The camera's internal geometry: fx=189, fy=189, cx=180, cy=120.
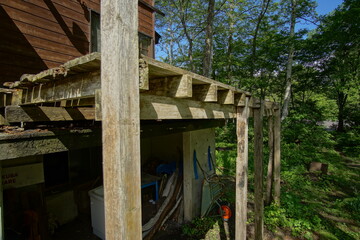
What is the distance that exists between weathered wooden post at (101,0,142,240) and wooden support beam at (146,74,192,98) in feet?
1.70

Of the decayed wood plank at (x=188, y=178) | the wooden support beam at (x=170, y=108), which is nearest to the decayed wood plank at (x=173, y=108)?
the wooden support beam at (x=170, y=108)

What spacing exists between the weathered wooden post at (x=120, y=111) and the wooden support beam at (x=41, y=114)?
1.47 meters

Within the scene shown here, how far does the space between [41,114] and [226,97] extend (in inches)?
85.6

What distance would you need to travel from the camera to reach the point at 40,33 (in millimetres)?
4074

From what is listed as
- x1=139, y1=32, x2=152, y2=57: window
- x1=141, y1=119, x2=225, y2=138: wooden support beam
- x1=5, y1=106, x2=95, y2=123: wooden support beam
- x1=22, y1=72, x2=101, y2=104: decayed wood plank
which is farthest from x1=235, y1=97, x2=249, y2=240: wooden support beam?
x1=139, y1=32, x2=152, y2=57: window

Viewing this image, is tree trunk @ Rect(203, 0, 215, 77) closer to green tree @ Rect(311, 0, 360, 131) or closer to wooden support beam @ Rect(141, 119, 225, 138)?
wooden support beam @ Rect(141, 119, 225, 138)

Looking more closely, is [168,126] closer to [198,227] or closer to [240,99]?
[240,99]

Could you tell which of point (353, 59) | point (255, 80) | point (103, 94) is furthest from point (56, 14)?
point (353, 59)

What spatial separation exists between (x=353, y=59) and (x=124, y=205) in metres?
15.9

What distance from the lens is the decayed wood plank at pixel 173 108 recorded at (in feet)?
4.63

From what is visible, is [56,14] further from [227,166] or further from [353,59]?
[353,59]

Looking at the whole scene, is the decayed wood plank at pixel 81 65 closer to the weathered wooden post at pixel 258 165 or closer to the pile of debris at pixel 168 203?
the weathered wooden post at pixel 258 165

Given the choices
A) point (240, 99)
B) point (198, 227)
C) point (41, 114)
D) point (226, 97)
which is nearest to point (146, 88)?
point (226, 97)

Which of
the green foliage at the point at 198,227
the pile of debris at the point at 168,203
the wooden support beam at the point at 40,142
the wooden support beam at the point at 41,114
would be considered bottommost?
the green foliage at the point at 198,227
